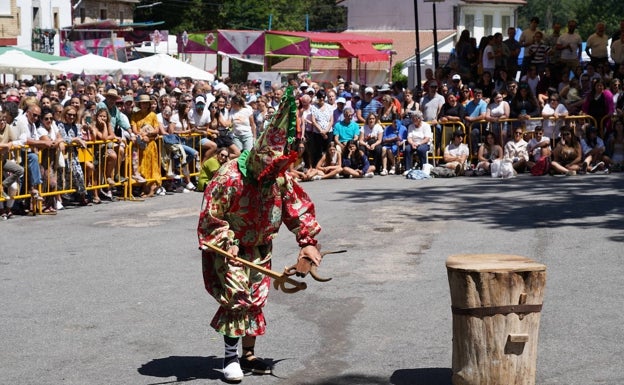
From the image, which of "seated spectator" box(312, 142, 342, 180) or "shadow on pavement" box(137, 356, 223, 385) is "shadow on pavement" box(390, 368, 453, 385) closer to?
"shadow on pavement" box(137, 356, 223, 385)

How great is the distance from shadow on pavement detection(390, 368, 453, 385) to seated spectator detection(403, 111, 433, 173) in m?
13.4

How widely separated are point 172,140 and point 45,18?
161 ft

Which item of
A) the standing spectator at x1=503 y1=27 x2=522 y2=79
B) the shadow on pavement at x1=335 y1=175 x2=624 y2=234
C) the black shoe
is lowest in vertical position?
the black shoe

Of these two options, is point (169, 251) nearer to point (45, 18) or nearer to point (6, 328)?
point (6, 328)

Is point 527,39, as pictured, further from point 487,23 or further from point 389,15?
point 487,23

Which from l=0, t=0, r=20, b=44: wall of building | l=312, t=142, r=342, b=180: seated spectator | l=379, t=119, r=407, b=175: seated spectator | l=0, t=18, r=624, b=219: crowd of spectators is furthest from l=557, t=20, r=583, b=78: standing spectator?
l=0, t=0, r=20, b=44: wall of building

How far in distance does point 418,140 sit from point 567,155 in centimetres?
275

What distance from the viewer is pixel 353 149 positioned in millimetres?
20438

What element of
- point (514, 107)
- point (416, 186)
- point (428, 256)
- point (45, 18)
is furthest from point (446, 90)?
point (45, 18)

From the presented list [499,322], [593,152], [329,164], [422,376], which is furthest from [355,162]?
[499,322]

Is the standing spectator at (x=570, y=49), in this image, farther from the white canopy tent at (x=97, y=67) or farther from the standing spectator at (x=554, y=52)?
the white canopy tent at (x=97, y=67)

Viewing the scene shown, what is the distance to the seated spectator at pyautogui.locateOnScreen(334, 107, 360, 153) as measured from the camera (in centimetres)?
2041

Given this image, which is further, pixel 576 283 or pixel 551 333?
pixel 576 283

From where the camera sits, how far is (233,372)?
22.3 ft
